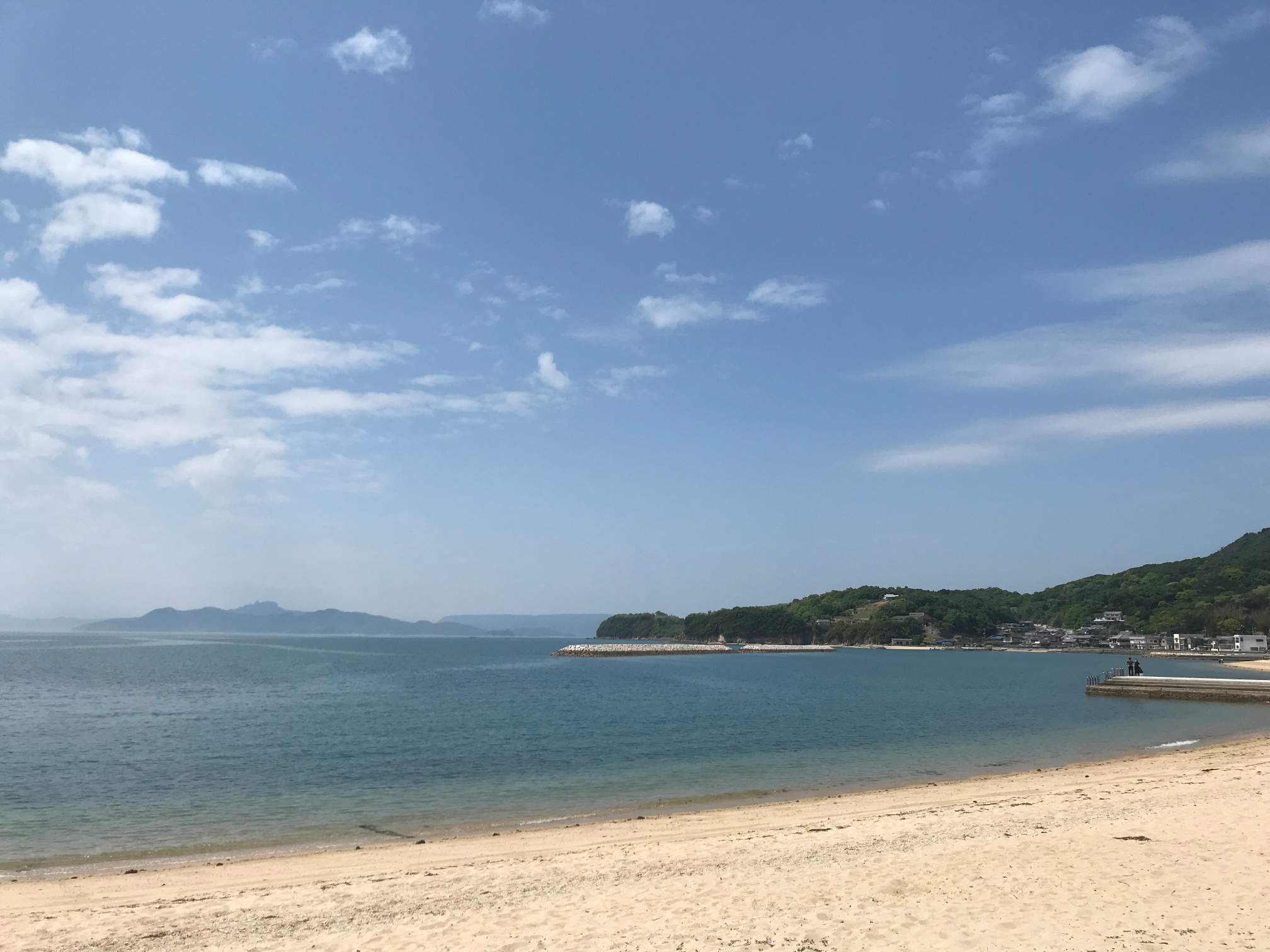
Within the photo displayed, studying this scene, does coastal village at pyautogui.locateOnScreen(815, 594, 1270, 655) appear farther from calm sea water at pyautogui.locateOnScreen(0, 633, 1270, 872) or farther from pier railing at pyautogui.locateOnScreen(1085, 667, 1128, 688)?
calm sea water at pyautogui.locateOnScreen(0, 633, 1270, 872)

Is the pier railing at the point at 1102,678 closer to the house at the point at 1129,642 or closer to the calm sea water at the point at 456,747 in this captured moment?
the calm sea water at the point at 456,747

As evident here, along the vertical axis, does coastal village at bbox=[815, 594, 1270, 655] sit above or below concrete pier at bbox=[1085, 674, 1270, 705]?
below

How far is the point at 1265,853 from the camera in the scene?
13.9 meters

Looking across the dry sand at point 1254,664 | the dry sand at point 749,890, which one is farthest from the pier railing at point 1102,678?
the dry sand at point 749,890

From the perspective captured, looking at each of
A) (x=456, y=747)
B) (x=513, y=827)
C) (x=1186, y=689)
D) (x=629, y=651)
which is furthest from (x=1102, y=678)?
(x=629, y=651)

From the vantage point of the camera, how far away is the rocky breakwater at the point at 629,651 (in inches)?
6634

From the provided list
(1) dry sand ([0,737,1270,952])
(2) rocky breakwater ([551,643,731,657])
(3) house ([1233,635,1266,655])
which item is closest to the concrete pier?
(1) dry sand ([0,737,1270,952])

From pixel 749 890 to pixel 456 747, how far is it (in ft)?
82.2

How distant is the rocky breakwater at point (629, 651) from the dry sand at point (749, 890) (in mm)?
150440

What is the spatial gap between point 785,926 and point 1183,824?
37.1 ft

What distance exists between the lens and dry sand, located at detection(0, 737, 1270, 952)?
425 inches

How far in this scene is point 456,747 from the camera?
35.2m

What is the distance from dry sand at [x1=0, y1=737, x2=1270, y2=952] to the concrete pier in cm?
4810

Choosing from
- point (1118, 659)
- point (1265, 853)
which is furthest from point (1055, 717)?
point (1118, 659)
